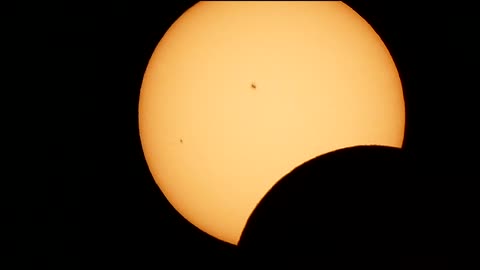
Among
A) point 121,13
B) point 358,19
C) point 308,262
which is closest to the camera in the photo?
point 308,262

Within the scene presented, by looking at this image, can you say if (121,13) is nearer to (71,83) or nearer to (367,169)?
(71,83)

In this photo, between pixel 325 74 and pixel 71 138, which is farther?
pixel 71 138

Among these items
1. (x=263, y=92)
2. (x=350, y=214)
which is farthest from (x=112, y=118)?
(x=350, y=214)

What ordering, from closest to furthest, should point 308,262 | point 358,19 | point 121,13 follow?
point 308,262
point 358,19
point 121,13

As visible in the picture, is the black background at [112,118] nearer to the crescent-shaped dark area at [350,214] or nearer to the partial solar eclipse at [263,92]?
the partial solar eclipse at [263,92]

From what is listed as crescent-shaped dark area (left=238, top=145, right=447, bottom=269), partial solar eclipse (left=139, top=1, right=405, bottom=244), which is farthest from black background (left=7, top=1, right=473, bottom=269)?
crescent-shaped dark area (left=238, top=145, right=447, bottom=269)

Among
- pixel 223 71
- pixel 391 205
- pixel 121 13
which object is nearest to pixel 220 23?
pixel 223 71

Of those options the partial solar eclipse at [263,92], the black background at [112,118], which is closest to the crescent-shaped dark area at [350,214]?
the partial solar eclipse at [263,92]

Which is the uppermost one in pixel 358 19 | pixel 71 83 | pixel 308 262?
pixel 358 19
